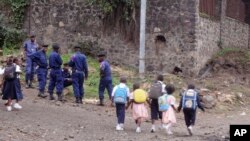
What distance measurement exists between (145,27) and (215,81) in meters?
3.37

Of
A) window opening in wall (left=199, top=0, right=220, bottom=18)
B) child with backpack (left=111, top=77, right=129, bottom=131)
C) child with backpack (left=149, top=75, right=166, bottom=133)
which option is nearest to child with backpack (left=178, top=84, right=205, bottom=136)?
child with backpack (left=149, top=75, right=166, bottom=133)

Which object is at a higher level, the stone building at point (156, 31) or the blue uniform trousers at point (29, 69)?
the stone building at point (156, 31)

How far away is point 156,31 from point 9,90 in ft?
28.6

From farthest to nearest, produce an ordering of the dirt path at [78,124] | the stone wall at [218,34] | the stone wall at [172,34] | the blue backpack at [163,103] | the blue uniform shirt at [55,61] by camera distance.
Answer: the stone wall at [218,34], the stone wall at [172,34], the blue uniform shirt at [55,61], the blue backpack at [163,103], the dirt path at [78,124]

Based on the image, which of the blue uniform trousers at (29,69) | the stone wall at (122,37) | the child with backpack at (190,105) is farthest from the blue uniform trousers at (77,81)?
the stone wall at (122,37)

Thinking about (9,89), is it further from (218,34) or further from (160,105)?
(218,34)

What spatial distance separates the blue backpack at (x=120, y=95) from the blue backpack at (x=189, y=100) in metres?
1.40

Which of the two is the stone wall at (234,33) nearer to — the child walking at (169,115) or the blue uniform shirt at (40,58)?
the blue uniform shirt at (40,58)

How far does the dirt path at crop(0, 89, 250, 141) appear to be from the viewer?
1205 centimetres

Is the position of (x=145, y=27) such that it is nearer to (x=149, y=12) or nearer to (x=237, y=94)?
(x=149, y=12)

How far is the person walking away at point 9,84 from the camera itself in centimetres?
1428

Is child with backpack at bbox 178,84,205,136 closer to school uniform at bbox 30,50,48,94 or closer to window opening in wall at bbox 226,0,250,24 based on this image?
school uniform at bbox 30,50,48,94

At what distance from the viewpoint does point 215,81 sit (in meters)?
21.4

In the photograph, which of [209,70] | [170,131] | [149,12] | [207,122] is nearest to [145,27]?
[149,12]
